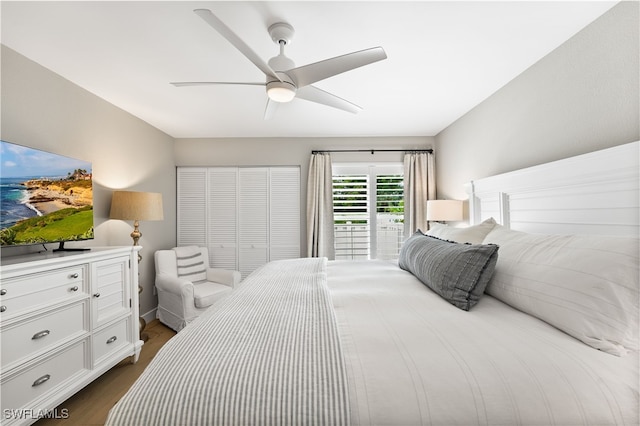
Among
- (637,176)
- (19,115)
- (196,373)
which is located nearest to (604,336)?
(637,176)

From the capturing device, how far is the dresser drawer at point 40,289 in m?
1.50

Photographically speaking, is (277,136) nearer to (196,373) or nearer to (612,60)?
(612,60)

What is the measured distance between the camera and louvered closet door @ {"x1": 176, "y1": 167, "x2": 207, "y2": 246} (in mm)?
4129

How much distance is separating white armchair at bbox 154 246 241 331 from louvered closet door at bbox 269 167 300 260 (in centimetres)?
87

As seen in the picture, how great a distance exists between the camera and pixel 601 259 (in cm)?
104

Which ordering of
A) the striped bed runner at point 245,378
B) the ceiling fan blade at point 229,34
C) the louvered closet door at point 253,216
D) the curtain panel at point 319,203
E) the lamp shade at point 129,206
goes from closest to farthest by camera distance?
the striped bed runner at point 245,378 < the ceiling fan blade at point 229,34 < the lamp shade at point 129,206 < the curtain panel at point 319,203 < the louvered closet door at point 253,216

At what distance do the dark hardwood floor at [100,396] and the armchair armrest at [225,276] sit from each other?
1020 mm

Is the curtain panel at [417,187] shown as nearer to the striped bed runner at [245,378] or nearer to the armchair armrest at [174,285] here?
the armchair armrest at [174,285]

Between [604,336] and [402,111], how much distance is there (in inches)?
107

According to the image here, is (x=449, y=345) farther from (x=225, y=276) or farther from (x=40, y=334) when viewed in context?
(x=225, y=276)

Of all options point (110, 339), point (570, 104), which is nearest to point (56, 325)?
point (110, 339)

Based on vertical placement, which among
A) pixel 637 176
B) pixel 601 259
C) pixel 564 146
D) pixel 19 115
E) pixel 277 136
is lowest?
pixel 601 259

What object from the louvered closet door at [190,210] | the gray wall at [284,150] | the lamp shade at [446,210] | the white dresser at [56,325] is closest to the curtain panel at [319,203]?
the gray wall at [284,150]

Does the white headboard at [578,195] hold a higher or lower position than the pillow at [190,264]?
higher
